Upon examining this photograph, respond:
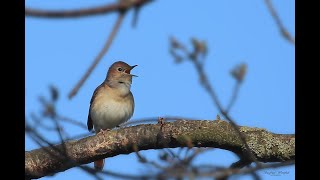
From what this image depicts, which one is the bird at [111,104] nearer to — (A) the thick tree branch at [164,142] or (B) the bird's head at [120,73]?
(B) the bird's head at [120,73]

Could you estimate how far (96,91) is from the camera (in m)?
8.26

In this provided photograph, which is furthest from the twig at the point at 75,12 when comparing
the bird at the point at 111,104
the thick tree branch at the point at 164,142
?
the bird at the point at 111,104

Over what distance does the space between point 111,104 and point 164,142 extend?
2.99 m

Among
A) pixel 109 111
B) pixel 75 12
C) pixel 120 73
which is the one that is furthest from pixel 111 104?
pixel 75 12

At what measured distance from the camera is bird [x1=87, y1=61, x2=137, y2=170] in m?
7.83

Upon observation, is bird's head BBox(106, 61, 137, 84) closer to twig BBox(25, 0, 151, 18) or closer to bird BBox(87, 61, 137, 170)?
bird BBox(87, 61, 137, 170)

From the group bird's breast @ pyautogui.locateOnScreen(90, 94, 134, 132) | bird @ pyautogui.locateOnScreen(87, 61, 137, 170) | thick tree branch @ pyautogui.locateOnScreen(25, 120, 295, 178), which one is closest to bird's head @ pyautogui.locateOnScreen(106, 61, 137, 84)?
bird @ pyautogui.locateOnScreen(87, 61, 137, 170)

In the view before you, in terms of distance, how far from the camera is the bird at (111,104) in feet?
25.7

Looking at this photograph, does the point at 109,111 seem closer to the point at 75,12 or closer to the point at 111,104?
the point at 111,104

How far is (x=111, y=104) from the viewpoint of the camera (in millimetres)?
7895

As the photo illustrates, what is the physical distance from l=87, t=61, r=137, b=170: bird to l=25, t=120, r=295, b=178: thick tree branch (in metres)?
2.38
